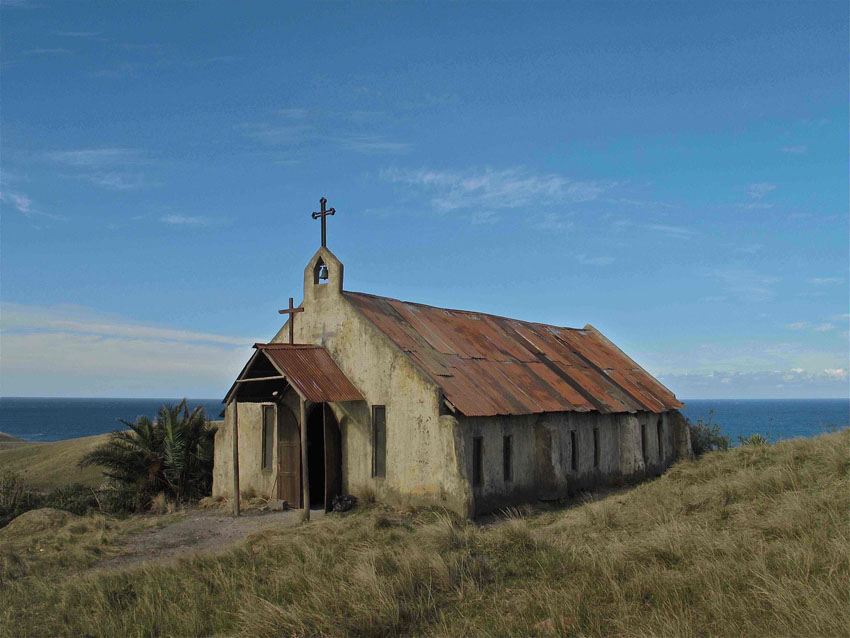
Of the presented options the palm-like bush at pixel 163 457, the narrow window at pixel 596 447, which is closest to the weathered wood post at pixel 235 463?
the palm-like bush at pixel 163 457

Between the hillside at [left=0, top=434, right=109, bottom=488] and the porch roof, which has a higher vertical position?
the porch roof

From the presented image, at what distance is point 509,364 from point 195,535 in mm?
9066

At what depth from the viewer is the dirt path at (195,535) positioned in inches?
488

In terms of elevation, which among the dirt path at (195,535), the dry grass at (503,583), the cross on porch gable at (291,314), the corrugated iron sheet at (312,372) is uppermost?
the cross on porch gable at (291,314)

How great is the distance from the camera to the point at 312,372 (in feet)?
52.7

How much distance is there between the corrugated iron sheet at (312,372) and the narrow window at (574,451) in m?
5.83

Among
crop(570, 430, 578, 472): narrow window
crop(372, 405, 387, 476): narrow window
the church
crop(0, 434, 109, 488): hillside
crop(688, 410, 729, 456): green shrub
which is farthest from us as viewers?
crop(0, 434, 109, 488): hillside

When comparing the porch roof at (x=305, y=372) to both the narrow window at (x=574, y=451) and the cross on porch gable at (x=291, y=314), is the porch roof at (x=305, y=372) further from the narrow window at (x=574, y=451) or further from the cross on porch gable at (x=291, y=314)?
the narrow window at (x=574, y=451)

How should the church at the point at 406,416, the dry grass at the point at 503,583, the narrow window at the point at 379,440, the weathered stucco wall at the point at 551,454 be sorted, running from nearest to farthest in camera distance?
1. the dry grass at the point at 503,583
2. the church at the point at 406,416
3. the weathered stucco wall at the point at 551,454
4. the narrow window at the point at 379,440

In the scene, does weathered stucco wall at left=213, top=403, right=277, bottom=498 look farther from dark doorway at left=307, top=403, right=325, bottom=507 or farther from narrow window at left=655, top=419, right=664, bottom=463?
narrow window at left=655, top=419, right=664, bottom=463

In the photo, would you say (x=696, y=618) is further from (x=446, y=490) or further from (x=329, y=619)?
(x=446, y=490)

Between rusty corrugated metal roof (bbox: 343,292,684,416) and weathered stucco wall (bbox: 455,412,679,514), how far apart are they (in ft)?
1.29

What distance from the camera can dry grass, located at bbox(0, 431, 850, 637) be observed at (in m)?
7.50

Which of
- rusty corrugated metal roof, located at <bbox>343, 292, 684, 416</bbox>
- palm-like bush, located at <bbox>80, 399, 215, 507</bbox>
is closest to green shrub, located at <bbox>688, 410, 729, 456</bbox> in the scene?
rusty corrugated metal roof, located at <bbox>343, 292, 684, 416</bbox>
